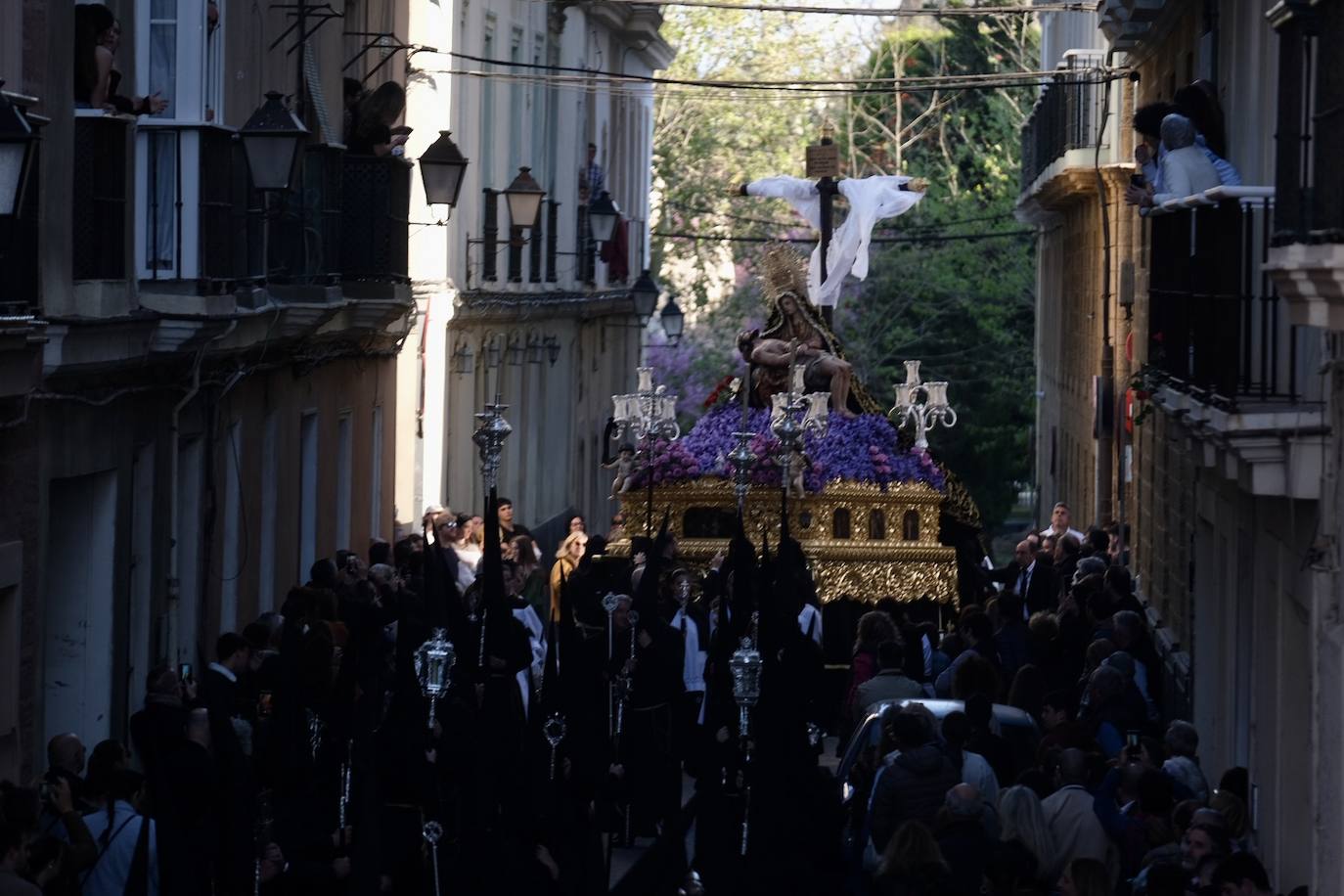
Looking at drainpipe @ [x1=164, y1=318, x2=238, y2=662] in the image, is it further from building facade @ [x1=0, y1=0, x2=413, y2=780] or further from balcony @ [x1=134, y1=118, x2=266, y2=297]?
balcony @ [x1=134, y1=118, x2=266, y2=297]

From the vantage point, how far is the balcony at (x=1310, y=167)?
29.8 ft

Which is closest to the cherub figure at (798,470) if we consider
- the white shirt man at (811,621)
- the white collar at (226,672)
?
the white shirt man at (811,621)

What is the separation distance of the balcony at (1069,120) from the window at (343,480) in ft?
25.9

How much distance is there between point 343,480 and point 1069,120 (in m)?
10.6

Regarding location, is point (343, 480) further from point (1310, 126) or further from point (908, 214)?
point (908, 214)

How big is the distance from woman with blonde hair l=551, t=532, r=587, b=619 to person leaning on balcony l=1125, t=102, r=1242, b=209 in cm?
557

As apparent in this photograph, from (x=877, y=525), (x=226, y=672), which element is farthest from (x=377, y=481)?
(x=226, y=672)

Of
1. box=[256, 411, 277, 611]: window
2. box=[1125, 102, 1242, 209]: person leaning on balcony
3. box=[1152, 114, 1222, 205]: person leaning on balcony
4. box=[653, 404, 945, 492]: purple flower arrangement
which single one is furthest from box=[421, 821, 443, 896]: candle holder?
box=[653, 404, 945, 492]: purple flower arrangement

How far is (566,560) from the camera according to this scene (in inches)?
862

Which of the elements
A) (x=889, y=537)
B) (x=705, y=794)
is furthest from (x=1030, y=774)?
(x=889, y=537)

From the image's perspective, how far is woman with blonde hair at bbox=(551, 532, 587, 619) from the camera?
69.3 ft

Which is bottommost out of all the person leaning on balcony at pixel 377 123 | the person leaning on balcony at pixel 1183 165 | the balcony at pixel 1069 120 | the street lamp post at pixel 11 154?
the street lamp post at pixel 11 154

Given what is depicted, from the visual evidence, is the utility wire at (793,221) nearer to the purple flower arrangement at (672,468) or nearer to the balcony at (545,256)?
the balcony at (545,256)

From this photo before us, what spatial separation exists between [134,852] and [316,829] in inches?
61.6
